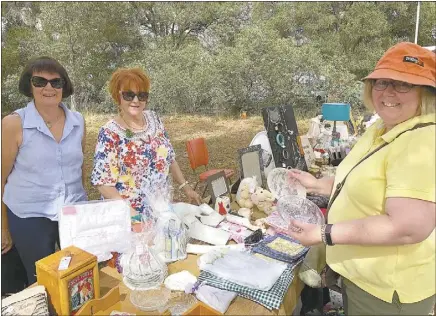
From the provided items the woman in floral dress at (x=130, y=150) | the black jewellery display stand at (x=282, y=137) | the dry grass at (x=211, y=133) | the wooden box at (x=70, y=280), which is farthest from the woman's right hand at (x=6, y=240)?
the dry grass at (x=211, y=133)

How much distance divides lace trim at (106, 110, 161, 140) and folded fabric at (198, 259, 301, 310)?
35.9 inches

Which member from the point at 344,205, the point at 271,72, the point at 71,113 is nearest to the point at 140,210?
the point at 71,113

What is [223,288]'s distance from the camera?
4.80ft

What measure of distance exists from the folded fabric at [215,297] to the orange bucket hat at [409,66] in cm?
95

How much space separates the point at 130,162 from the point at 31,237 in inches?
26.0

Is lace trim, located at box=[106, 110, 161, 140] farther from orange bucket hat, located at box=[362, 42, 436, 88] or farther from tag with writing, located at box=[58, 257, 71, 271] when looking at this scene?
orange bucket hat, located at box=[362, 42, 436, 88]

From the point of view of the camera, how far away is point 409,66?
116 centimetres

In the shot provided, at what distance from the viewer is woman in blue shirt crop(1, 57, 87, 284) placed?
1951mm

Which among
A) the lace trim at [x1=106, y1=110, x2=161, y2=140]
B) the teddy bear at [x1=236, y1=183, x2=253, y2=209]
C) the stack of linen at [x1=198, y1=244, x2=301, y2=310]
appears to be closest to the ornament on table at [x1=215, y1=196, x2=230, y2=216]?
the teddy bear at [x1=236, y1=183, x2=253, y2=209]

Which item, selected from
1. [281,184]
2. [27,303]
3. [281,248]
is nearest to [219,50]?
[281,184]

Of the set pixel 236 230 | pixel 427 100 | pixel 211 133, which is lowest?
pixel 211 133

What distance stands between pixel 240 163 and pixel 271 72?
30.8 feet

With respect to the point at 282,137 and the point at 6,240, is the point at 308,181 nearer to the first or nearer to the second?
the point at 282,137

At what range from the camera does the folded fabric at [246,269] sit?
1489mm
